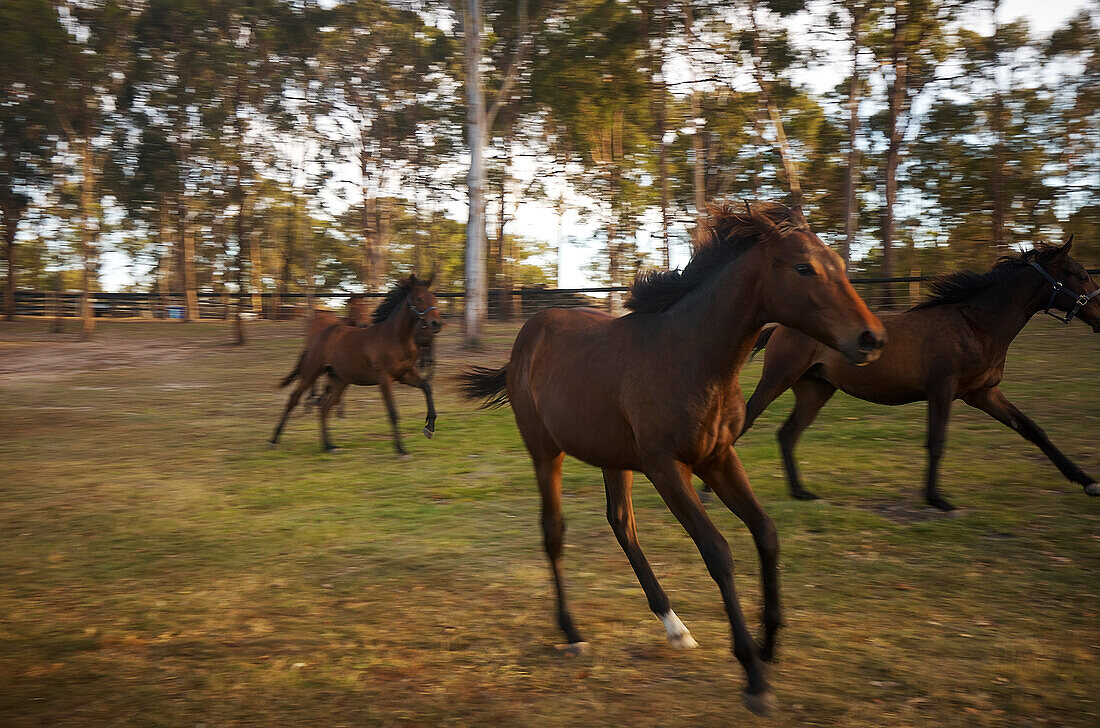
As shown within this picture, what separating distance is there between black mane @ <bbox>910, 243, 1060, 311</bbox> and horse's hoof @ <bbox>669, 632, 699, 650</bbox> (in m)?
4.45

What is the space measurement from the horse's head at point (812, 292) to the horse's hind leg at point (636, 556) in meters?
1.42

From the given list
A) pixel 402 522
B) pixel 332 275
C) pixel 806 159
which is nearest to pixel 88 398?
pixel 402 522

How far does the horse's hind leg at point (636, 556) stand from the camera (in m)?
4.27

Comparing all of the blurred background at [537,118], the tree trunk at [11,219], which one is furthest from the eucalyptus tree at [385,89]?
the tree trunk at [11,219]

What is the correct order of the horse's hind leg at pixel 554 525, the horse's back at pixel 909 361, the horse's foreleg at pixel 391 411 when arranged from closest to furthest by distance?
the horse's hind leg at pixel 554 525, the horse's back at pixel 909 361, the horse's foreleg at pixel 391 411

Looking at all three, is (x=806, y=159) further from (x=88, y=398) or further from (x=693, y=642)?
(x=693, y=642)

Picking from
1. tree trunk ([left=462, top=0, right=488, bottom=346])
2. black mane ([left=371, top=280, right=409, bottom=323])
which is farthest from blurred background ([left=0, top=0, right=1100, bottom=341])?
black mane ([left=371, top=280, right=409, bottom=323])

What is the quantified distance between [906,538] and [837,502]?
1119 millimetres

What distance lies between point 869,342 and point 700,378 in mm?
776

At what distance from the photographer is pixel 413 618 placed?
15.7ft

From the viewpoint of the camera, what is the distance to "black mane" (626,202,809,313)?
3.85m

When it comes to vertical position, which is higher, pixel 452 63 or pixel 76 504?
pixel 452 63

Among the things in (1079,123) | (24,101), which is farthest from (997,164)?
(24,101)

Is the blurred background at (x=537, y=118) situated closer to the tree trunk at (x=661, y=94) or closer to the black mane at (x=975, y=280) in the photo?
the tree trunk at (x=661, y=94)
